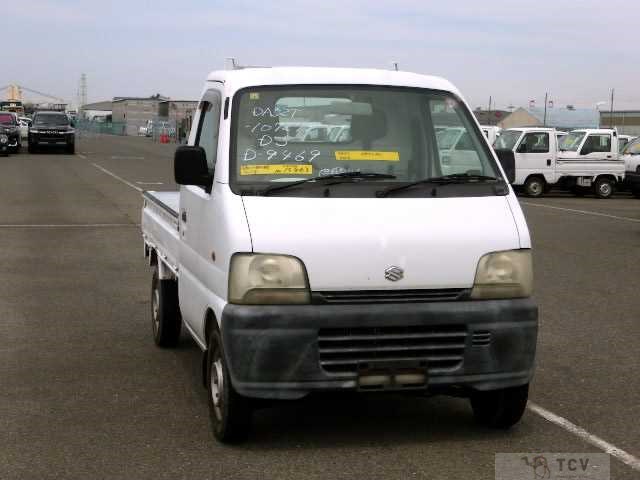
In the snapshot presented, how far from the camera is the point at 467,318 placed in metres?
5.01

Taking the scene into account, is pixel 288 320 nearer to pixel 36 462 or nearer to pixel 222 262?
pixel 222 262

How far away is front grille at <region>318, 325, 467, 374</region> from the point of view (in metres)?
4.92

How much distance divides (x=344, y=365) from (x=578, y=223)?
48.7 ft

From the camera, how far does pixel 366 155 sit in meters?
5.59

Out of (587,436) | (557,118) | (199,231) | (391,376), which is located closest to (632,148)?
(587,436)

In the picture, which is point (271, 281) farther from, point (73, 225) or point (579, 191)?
point (579, 191)

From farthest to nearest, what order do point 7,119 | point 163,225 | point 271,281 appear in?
point 7,119
point 163,225
point 271,281

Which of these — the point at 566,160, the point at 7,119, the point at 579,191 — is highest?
the point at 7,119

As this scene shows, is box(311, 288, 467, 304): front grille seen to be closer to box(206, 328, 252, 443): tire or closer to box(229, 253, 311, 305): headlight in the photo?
box(229, 253, 311, 305): headlight

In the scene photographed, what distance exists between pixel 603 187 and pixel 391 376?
79.7ft

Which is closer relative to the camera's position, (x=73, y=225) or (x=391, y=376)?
(x=391, y=376)

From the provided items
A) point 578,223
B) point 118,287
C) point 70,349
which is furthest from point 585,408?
point 578,223

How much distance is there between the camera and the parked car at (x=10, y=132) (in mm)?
41584

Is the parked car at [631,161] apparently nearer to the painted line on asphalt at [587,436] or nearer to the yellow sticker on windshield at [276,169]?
the painted line on asphalt at [587,436]
